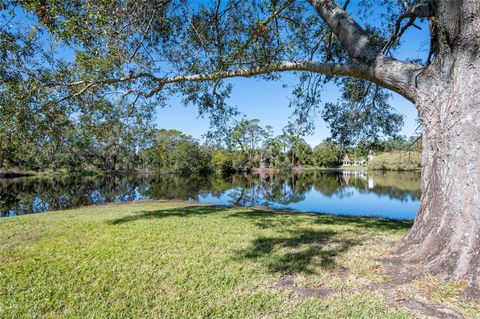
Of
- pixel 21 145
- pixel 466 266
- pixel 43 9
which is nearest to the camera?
pixel 466 266

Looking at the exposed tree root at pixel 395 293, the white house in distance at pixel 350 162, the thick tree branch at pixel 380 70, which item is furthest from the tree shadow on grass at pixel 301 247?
the white house in distance at pixel 350 162

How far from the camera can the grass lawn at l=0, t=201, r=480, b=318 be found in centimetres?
259

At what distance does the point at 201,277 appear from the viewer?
330cm

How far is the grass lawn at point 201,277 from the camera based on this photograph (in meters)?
2.59

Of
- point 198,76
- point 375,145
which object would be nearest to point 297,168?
point 375,145

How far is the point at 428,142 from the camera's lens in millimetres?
3463

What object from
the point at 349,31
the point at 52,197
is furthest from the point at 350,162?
the point at 349,31

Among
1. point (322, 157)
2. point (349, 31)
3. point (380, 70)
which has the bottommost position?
point (322, 157)

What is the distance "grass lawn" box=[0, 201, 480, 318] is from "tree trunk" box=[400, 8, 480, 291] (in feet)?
1.20

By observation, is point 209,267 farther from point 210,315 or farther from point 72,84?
point 72,84

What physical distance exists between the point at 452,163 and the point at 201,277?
3128 mm

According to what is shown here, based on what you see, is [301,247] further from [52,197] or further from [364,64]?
[52,197]

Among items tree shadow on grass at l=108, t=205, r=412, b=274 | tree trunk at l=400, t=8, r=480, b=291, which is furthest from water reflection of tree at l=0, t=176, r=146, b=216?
tree trunk at l=400, t=8, r=480, b=291

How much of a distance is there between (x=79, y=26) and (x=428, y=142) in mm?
5309
